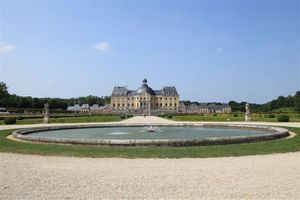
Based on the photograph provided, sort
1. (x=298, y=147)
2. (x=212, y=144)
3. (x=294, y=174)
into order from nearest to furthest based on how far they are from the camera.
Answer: (x=294, y=174) < (x=298, y=147) < (x=212, y=144)

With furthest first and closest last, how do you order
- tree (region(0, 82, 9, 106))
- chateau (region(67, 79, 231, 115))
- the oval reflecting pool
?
chateau (region(67, 79, 231, 115)), tree (region(0, 82, 9, 106)), the oval reflecting pool

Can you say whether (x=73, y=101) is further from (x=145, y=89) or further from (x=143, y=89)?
(x=145, y=89)

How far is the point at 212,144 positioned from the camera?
1134 centimetres

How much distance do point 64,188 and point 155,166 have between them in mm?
2504

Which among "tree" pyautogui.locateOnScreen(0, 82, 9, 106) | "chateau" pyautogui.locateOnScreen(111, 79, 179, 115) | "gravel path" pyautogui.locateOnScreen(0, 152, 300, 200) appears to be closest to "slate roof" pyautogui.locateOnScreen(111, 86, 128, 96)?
"chateau" pyautogui.locateOnScreen(111, 79, 179, 115)

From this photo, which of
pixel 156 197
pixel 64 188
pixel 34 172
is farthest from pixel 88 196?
pixel 34 172

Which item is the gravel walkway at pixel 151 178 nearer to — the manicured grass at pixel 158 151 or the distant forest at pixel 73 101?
the manicured grass at pixel 158 151

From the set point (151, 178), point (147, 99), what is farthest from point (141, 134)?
point (147, 99)

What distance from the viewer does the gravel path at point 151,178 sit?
5086mm

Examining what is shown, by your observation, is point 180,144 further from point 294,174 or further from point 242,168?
point 294,174

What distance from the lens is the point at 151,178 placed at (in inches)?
243

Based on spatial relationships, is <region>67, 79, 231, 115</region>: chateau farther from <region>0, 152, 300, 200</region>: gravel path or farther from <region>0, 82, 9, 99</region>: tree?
<region>0, 152, 300, 200</region>: gravel path

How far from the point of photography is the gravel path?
509 cm

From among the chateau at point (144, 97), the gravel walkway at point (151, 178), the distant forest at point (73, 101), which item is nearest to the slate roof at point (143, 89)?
the chateau at point (144, 97)
